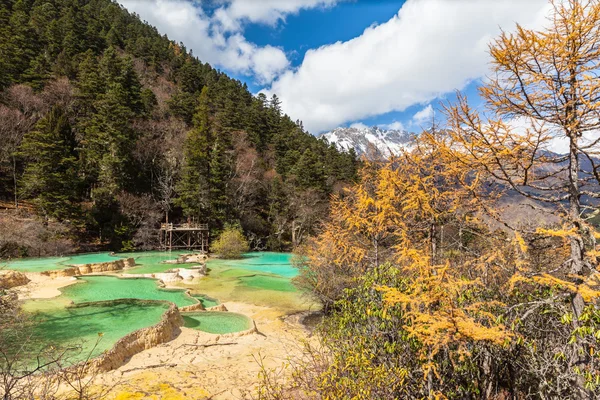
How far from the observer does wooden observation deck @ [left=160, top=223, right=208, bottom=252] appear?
81.1ft

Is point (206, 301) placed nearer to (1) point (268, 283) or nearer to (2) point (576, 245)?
(1) point (268, 283)

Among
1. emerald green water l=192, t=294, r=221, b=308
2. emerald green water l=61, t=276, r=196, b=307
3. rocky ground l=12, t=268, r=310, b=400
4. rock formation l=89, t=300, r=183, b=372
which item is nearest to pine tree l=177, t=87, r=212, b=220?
emerald green water l=61, t=276, r=196, b=307

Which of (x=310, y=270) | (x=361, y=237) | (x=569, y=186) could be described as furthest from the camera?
(x=310, y=270)

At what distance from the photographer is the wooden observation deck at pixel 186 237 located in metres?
24.7

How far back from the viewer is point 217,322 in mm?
9805

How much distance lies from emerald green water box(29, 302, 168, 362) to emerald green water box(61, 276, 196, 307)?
1156mm

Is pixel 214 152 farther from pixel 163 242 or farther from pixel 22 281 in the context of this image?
pixel 22 281

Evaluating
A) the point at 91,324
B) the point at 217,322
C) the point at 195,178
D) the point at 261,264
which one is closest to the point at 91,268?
the point at 91,324

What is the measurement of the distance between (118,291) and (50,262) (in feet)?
25.5

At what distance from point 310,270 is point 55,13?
1812 inches

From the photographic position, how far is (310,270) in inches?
418

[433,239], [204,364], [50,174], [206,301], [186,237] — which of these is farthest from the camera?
[186,237]

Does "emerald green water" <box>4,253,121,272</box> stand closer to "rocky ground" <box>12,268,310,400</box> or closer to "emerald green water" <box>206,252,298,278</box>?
"rocky ground" <box>12,268,310,400</box>

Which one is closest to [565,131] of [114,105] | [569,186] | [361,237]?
[569,186]
